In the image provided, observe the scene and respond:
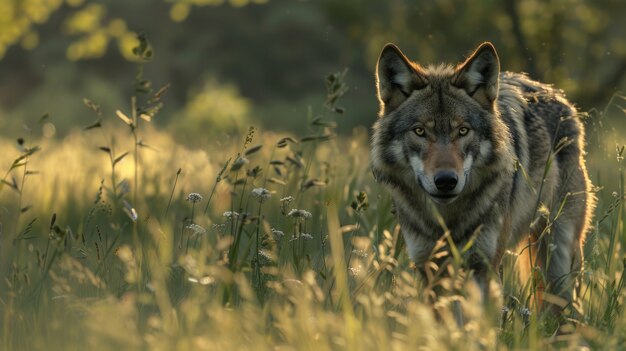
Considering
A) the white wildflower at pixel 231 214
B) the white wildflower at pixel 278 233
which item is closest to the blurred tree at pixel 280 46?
the white wildflower at pixel 278 233

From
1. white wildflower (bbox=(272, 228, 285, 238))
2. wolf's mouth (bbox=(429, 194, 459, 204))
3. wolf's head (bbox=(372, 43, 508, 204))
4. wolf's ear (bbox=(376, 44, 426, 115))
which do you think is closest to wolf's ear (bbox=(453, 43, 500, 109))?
wolf's head (bbox=(372, 43, 508, 204))

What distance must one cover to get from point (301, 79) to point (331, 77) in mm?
26612

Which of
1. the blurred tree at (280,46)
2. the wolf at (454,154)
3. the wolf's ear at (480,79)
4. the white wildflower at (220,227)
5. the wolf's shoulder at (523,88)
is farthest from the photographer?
the blurred tree at (280,46)

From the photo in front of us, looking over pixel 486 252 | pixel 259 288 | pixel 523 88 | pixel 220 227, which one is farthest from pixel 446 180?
pixel 523 88

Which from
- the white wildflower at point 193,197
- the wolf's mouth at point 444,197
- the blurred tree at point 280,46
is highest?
the blurred tree at point 280,46

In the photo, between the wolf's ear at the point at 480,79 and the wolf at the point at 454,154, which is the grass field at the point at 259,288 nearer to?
the wolf at the point at 454,154

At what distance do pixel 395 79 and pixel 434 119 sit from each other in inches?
16.0

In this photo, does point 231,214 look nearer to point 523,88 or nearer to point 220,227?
point 220,227

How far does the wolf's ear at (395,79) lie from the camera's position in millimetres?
4723

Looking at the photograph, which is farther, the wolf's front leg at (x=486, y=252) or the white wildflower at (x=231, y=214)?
the wolf's front leg at (x=486, y=252)

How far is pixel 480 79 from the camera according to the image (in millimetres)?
4707

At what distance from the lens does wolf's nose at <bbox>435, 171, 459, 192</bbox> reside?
4.16m

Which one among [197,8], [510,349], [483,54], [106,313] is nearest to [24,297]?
[106,313]

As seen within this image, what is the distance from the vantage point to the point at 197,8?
34062mm
